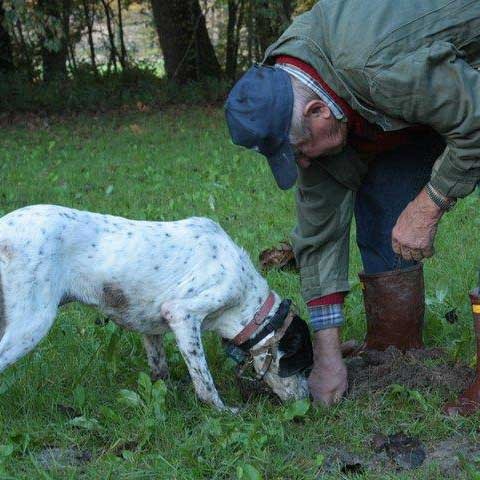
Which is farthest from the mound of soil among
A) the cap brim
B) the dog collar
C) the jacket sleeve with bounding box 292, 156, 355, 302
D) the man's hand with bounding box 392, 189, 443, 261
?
the cap brim

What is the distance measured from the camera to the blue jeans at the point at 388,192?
400 centimetres

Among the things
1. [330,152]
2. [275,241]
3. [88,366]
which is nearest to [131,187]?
[275,241]

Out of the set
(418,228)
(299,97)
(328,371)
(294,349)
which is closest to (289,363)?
(294,349)

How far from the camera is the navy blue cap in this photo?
10.5 ft

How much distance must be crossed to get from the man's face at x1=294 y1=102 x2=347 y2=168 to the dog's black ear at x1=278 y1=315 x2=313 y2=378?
2.48 ft

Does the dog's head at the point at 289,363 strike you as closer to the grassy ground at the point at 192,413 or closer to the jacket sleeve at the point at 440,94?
the grassy ground at the point at 192,413

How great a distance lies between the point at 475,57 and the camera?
10.5 feet

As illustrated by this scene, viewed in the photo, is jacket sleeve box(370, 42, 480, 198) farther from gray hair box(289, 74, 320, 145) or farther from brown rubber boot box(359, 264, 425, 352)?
brown rubber boot box(359, 264, 425, 352)

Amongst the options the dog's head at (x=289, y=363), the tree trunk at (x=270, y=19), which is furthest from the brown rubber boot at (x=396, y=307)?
the tree trunk at (x=270, y=19)

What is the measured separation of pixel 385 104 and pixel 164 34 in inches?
569

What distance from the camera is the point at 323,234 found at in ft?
13.4

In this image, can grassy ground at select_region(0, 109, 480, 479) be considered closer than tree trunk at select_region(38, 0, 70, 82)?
Yes

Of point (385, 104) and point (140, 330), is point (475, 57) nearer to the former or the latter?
point (385, 104)

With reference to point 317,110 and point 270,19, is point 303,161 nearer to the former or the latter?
point 317,110
